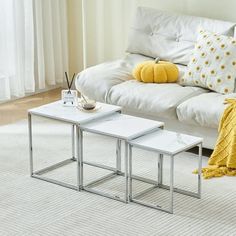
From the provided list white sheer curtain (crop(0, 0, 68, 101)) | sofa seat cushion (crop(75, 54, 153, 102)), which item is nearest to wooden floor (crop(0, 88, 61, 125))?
white sheer curtain (crop(0, 0, 68, 101))

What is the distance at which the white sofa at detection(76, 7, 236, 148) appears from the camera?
4.45 m

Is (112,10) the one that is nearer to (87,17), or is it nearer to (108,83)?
(87,17)

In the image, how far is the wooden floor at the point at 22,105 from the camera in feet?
17.7

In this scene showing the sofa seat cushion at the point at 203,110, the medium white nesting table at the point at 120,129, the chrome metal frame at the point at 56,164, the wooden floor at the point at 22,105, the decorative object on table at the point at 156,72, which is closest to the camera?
the medium white nesting table at the point at 120,129

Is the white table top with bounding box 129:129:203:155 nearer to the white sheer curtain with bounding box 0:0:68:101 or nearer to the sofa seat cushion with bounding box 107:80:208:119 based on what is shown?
the sofa seat cushion with bounding box 107:80:208:119

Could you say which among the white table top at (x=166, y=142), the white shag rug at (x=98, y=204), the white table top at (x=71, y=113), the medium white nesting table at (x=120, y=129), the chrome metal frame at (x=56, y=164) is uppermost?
the white table top at (x=71, y=113)

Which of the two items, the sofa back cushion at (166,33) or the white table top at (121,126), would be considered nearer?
the white table top at (121,126)

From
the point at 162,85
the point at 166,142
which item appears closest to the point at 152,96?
the point at 162,85

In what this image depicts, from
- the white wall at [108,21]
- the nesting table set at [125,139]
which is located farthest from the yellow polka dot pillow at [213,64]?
the nesting table set at [125,139]

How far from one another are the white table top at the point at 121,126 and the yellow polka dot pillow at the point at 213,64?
0.76m

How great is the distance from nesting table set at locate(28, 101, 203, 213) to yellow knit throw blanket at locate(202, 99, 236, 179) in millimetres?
343

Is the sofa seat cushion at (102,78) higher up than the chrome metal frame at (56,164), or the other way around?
the sofa seat cushion at (102,78)

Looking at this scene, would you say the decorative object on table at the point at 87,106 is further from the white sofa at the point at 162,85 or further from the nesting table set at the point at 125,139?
the white sofa at the point at 162,85

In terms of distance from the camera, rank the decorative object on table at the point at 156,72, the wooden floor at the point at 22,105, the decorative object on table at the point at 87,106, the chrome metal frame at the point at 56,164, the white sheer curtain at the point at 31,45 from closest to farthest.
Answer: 1. the chrome metal frame at the point at 56,164
2. the decorative object on table at the point at 87,106
3. the decorative object on table at the point at 156,72
4. the wooden floor at the point at 22,105
5. the white sheer curtain at the point at 31,45
